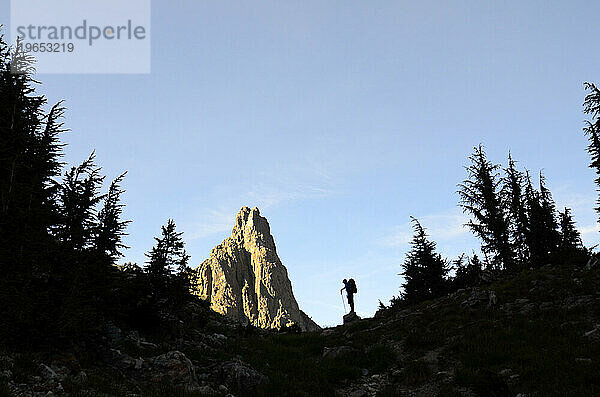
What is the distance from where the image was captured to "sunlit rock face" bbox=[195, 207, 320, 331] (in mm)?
125312

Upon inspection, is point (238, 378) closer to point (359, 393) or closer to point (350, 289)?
point (359, 393)

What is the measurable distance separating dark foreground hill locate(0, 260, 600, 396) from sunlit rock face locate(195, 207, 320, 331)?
347 ft

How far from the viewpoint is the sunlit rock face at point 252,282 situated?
12531 cm

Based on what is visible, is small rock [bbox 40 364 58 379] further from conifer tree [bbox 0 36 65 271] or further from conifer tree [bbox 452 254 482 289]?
conifer tree [bbox 452 254 482 289]

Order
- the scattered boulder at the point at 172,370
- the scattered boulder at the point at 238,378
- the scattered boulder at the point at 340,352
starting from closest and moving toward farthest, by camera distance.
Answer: the scattered boulder at the point at 172,370 < the scattered boulder at the point at 238,378 < the scattered boulder at the point at 340,352

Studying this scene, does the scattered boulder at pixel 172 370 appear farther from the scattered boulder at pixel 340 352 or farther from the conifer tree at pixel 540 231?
the conifer tree at pixel 540 231

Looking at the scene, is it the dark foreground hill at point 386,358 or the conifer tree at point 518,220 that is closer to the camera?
the dark foreground hill at point 386,358

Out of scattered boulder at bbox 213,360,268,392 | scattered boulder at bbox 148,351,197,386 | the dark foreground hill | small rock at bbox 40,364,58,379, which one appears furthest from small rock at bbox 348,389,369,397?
small rock at bbox 40,364,58,379

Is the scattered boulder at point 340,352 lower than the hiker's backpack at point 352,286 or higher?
lower

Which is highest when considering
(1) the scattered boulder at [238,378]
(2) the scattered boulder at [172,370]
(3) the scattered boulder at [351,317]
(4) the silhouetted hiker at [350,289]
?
(4) the silhouetted hiker at [350,289]

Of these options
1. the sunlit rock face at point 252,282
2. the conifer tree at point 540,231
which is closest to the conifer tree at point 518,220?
the conifer tree at point 540,231

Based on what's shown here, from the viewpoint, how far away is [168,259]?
18188 mm

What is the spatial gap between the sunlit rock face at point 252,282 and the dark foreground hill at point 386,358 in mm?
105862

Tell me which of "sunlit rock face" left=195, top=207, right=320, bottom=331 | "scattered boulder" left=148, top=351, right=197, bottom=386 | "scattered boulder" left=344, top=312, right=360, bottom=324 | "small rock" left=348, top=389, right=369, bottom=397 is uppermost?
"sunlit rock face" left=195, top=207, right=320, bottom=331
